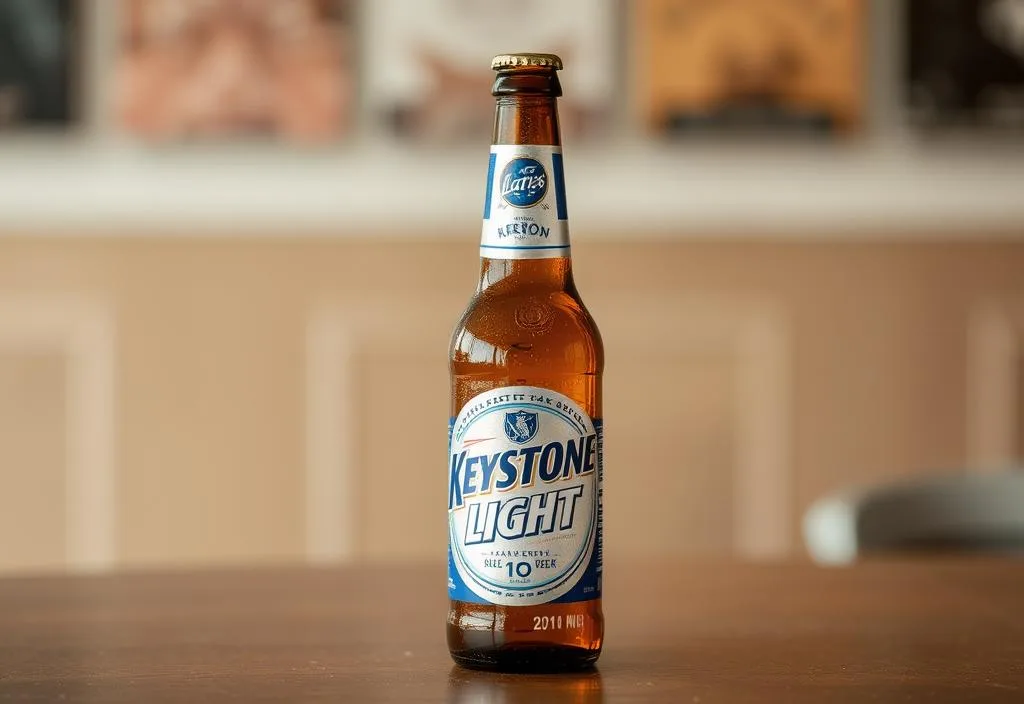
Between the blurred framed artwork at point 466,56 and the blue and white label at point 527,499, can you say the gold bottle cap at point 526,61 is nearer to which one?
the blue and white label at point 527,499

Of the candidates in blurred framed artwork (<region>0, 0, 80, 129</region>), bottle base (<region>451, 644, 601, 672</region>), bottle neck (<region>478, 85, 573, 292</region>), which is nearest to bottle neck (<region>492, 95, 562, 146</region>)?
bottle neck (<region>478, 85, 573, 292</region>)

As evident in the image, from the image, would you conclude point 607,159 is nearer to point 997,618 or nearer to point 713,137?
point 713,137

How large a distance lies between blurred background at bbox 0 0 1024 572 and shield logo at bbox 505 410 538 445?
188 centimetres

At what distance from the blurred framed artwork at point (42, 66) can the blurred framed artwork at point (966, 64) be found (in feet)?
5.43

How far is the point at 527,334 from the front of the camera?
0.75 metres

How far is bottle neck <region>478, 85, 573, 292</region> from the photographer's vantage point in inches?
28.8

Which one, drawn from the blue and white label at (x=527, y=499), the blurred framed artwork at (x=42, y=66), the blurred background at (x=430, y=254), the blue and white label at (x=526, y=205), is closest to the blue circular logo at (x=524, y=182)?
the blue and white label at (x=526, y=205)

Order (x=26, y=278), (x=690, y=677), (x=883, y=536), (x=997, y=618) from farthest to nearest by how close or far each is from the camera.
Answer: (x=26, y=278)
(x=883, y=536)
(x=997, y=618)
(x=690, y=677)

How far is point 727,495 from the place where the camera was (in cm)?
263

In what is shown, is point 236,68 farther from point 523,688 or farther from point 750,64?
point 523,688

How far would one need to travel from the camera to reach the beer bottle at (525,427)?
691 millimetres

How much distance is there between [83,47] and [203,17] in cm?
24

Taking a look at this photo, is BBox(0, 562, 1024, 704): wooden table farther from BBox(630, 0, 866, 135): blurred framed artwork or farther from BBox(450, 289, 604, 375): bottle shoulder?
BBox(630, 0, 866, 135): blurred framed artwork

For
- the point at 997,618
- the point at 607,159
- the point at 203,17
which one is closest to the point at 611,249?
the point at 607,159
